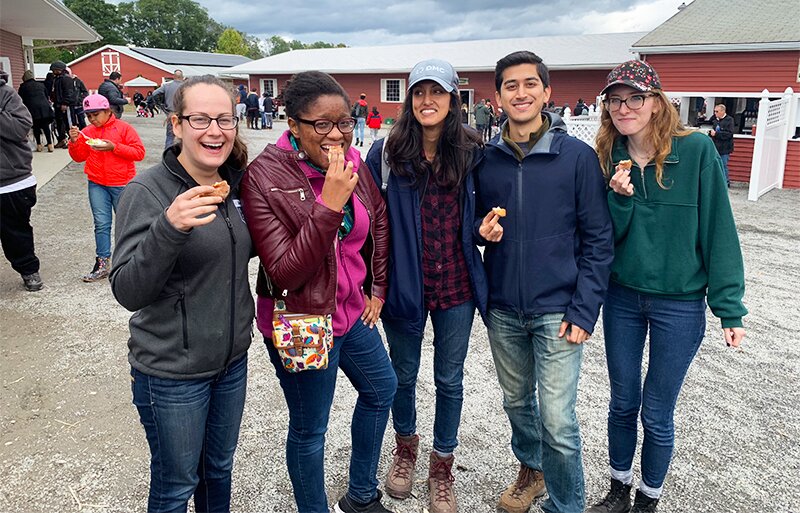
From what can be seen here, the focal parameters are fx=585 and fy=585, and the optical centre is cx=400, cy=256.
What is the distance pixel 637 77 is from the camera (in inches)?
97.6

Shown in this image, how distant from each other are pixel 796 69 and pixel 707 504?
14.9 m

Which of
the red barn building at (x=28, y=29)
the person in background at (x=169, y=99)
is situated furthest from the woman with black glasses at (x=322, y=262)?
the red barn building at (x=28, y=29)

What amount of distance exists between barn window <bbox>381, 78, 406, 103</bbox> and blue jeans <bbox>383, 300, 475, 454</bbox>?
31.5 m

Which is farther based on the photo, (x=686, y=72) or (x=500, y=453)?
(x=686, y=72)

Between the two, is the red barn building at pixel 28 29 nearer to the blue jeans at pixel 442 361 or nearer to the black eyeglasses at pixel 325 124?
the black eyeglasses at pixel 325 124

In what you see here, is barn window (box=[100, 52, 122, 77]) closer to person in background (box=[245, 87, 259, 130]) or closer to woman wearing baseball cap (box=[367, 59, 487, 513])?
person in background (box=[245, 87, 259, 130])

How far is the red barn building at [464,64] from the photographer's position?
28000 mm

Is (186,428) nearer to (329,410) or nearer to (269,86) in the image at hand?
(329,410)

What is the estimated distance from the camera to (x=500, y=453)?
3330 millimetres

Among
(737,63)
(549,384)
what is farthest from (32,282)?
(737,63)

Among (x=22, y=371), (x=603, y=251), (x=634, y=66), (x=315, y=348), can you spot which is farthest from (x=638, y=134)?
(x=22, y=371)

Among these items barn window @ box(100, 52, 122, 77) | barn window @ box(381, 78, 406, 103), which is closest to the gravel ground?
barn window @ box(381, 78, 406, 103)

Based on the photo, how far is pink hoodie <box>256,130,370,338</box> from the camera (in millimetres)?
2311

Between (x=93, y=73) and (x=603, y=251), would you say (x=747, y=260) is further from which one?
(x=93, y=73)
